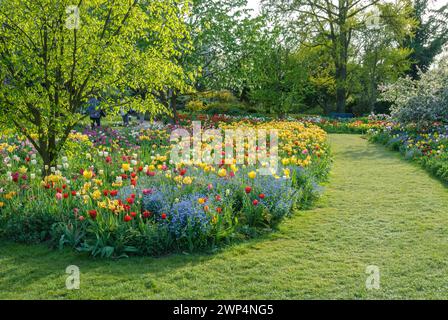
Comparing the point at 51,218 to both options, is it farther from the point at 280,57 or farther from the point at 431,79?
the point at 280,57

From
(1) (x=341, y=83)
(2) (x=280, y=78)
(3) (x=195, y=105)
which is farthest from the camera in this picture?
(1) (x=341, y=83)

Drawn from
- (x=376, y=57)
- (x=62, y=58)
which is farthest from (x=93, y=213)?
(x=376, y=57)

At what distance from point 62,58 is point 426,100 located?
11924 millimetres

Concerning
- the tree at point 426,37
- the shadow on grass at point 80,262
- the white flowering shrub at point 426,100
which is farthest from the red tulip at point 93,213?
the tree at point 426,37

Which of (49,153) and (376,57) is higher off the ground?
(376,57)

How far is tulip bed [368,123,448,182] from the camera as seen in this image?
888 centimetres

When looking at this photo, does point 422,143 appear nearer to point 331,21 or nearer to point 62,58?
point 62,58

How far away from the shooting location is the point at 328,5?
26375 mm

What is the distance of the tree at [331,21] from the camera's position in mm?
26141

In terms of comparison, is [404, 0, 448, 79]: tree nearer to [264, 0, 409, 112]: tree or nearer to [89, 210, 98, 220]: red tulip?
[264, 0, 409, 112]: tree

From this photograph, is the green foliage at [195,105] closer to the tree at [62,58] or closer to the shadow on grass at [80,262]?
the tree at [62,58]

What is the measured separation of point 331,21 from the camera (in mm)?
26266
